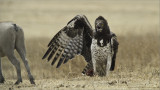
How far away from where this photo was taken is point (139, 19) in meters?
30.2

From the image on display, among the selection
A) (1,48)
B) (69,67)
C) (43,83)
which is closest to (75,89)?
(43,83)

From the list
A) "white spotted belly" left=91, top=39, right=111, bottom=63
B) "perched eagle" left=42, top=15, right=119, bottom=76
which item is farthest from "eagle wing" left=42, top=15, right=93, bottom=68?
"white spotted belly" left=91, top=39, right=111, bottom=63

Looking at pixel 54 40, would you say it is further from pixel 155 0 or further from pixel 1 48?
pixel 155 0

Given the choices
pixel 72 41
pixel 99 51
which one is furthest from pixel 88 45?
pixel 99 51

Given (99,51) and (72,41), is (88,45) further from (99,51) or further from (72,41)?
(99,51)

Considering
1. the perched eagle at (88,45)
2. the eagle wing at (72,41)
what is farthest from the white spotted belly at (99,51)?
the eagle wing at (72,41)

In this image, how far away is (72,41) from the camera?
11102mm

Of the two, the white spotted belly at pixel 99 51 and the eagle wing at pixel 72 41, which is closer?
the white spotted belly at pixel 99 51

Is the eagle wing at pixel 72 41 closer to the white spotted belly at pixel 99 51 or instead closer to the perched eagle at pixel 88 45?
the perched eagle at pixel 88 45

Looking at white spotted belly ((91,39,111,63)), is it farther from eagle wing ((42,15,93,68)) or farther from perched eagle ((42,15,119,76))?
eagle wing ((42,15,93,68))

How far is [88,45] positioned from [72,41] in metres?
0.39

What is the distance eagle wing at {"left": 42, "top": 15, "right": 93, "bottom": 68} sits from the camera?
10906 millimetres

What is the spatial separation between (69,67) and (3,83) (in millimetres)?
2891

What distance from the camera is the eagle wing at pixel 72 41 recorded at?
35.8ft
